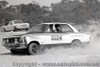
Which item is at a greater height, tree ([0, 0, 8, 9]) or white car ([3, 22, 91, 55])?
tree ([0, 0, 8, 9])

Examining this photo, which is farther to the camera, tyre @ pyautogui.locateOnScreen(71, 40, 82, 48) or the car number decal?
tyre @ pyautogui.locateOnScreen(71, 40, 82, 48)

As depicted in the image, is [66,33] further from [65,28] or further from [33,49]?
[33,49]

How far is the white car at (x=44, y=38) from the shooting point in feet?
43.7

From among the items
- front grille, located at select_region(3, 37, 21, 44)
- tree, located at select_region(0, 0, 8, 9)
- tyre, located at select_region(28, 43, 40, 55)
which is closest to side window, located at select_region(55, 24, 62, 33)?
tyre, located at select_region(28, 43, 40, 55)

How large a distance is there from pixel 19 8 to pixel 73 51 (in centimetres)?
4526

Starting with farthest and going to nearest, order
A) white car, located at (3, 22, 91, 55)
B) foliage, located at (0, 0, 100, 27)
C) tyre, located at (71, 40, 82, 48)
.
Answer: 1. foliage, located at (0, 0, 100, 27)
2. tyre, located at (71, 40, 82, 48)
3. white car, located at (3, 22, 91, 55)

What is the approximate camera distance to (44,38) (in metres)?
13.7

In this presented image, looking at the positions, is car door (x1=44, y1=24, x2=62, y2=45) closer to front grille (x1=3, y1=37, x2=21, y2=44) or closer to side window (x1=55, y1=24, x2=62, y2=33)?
side window (x1=55, y1=24, x2=62, y2=33)

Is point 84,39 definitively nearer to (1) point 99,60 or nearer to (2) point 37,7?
(1) point 99,60

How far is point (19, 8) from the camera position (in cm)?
5872

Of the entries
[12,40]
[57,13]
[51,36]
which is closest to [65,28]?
[51,36]

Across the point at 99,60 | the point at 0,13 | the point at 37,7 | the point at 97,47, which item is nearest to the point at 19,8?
the point at 37,7

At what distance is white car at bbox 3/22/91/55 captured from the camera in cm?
1330

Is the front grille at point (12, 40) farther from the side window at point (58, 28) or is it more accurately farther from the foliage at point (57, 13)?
the foliage at point (57, 13)
